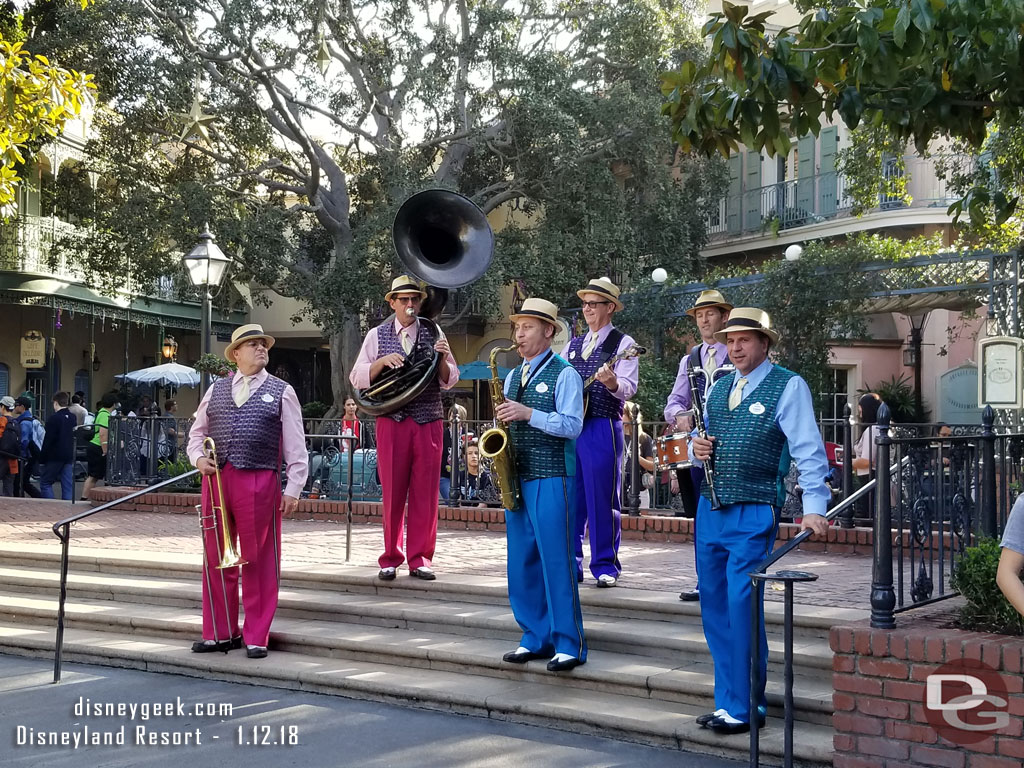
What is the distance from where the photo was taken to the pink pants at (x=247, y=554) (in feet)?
23.0

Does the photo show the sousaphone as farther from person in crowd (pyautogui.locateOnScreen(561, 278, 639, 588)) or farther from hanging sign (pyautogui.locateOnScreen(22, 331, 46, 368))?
hanging sign (pyautogui.locateOnScreen(22, 331, 46, 368))

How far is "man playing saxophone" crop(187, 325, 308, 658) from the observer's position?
23.0 ft

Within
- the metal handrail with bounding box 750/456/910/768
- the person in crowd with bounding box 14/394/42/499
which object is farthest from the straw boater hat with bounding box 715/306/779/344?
the person in crowd with bounding box 14/394/42/499

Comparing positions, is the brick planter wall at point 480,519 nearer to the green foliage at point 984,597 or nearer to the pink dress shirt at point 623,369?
the pink dress shirt at point 623,369

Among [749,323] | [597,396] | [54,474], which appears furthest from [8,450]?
[749,323]

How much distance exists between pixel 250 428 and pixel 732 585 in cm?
329

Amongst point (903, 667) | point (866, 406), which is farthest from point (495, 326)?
point (903, 667)

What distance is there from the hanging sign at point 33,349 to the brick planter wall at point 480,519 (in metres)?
15.3

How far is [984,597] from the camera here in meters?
4.88

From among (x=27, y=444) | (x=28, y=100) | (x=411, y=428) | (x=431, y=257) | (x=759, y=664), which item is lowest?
(x=759, y=664)

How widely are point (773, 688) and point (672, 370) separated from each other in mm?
14896

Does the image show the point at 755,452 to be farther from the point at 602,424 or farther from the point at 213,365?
the point at 213,365

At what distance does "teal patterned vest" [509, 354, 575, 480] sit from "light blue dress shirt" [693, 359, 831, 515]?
4.04 feet

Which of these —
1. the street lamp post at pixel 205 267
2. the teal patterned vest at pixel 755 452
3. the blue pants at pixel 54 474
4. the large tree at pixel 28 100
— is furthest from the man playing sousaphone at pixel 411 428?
the blue pants at pixel 54 474
